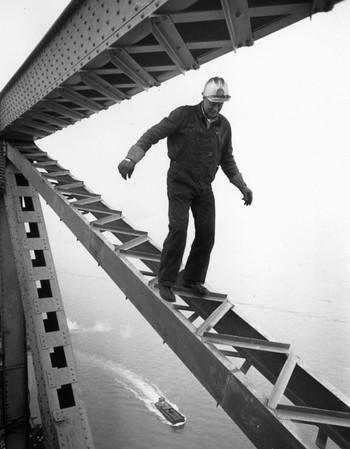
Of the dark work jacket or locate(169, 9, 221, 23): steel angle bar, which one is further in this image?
the dark work jacket

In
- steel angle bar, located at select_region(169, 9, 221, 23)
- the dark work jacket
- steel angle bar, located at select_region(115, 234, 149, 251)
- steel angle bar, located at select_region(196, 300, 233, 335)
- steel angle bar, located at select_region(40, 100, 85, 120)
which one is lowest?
steel angle bar, located at select_region(196, 300, 233, 335)

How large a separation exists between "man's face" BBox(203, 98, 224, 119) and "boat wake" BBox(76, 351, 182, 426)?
38506mm

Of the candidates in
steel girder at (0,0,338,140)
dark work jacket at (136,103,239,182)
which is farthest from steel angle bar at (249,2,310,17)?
dark work jacket at (136,103,239,182)

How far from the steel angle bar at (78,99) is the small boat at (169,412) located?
1428 inches

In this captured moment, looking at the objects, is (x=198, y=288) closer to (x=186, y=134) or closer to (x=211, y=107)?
(x=186, y=134)

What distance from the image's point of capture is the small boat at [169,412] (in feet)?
115

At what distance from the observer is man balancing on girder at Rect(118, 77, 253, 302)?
3256mm

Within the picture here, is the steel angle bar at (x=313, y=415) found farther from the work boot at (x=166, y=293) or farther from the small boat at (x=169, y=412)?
the small boat at (x=169, y=412)

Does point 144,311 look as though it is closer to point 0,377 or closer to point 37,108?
point 37,108

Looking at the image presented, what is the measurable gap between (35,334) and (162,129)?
4694 mm

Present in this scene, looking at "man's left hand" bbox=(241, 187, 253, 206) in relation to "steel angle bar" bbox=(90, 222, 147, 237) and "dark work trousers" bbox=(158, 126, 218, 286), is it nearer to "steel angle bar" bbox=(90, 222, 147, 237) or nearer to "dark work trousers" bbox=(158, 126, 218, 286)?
"dark work trousers" bbox=(158, 126, 218, 286)

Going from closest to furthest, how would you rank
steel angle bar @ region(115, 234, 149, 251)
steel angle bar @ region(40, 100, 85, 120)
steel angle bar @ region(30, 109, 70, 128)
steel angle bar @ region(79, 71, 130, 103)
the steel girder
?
the steel girder → steel angle bar @ region(115, 234, 149, 251) → steel angle bar @ region(79, 71, 130, 103) → steel angle bar @ region(40, 100, 85, 120) → steel angle bar @ region(30, 109, 70, 128)

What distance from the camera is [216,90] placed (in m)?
3.13

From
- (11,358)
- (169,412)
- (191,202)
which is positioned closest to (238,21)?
(191,202)
